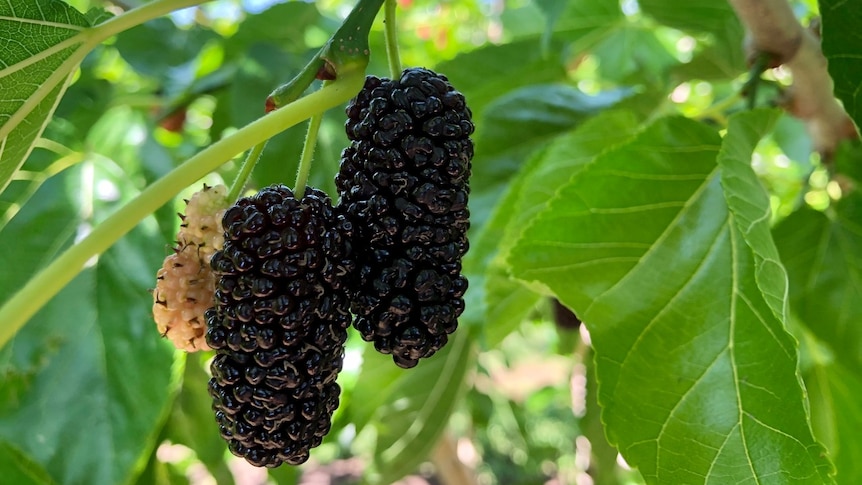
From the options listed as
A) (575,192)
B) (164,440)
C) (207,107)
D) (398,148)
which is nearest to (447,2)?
(207,107)

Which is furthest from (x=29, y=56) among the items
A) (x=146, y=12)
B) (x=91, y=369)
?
(x=91, y=369)

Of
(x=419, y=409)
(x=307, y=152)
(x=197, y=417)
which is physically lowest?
(x=419, y=409)

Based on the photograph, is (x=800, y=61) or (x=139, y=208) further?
(x=800, y=61)

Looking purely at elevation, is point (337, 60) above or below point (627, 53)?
above

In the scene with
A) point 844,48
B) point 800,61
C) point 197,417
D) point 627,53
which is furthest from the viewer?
point 627,53

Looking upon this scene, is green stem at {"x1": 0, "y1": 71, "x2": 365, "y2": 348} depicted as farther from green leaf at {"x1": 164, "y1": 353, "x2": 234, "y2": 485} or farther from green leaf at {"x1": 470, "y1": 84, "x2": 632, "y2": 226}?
green leaf at {"x1": 164, "y1": 353, "x2": 234, "y2": 485}

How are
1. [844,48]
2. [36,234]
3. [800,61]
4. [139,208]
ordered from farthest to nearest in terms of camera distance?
[36,234], [800,61], [844,48], [139,208]

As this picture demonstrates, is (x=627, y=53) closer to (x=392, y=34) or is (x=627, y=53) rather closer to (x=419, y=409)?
(x=419, y=409)

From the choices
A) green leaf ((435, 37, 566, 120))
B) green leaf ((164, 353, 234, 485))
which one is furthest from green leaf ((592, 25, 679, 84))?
green leaf ((164, 353, 234, 485))
